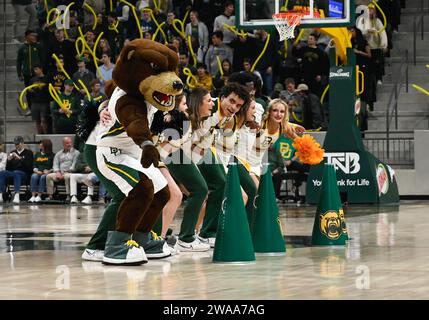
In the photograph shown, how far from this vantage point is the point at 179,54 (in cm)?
2503

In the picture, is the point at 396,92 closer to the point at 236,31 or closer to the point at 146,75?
the point at 236,31

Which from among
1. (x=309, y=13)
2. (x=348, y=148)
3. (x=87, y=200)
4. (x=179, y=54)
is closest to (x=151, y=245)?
(x=309, y=13)

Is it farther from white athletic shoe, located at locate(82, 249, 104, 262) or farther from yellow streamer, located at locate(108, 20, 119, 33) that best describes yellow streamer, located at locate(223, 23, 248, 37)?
white athletic shoe, located at locate(82, 249, 104, 262)

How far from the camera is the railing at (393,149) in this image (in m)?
23.1

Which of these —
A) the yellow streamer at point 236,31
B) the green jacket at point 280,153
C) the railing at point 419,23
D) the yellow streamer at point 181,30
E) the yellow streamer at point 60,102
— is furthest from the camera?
the yellow streamer at point 181,30

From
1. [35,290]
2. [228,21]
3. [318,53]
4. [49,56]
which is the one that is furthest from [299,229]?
[49,56]

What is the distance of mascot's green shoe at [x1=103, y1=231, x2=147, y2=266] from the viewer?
33.2 feet

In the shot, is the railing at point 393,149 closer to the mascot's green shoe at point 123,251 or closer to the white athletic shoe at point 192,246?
the white athletic shoe at point 192,246

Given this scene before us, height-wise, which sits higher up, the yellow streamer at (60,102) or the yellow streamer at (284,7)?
the yellow streamer at (284,7)

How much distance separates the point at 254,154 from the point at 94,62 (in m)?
14.3

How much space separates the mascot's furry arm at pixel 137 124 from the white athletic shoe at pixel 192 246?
215 centimetres

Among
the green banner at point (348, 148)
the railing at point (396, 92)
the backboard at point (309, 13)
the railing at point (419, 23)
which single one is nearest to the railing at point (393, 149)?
the railing at point (396, 92)

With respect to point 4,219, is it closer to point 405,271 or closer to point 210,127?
point 210,127

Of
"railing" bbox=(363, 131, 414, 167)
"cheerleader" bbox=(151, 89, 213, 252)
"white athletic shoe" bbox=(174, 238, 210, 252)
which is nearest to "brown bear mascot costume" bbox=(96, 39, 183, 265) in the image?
"cheerleader" bbox=(151, 89, 213, 252)
